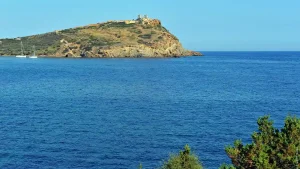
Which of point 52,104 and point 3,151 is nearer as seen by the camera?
point 3,151

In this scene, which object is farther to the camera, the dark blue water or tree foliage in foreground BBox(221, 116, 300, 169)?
the dark blue water

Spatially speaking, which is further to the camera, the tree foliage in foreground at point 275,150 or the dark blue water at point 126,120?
the dark blue water at point 126,120

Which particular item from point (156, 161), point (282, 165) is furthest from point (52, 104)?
point (282, 165)

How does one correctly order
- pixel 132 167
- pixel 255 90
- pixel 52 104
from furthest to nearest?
pixel 255 90 < pixel 52 104 < pixel 132 167

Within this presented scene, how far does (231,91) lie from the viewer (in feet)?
349

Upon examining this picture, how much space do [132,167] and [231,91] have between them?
63.8 m

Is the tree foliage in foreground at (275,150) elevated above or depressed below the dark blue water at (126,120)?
above

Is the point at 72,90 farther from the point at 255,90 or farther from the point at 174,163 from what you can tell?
the point at 174,163

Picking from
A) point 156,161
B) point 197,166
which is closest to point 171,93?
point 156,161

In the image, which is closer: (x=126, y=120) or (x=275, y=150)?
(x=275, y=150)

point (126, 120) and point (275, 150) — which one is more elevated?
point (275, 150)

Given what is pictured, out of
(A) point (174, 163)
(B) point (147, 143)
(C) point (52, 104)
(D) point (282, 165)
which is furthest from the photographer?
(C) point (52, 104)

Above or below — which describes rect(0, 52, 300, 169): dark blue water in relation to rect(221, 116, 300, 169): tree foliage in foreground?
below

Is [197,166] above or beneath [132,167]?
above
